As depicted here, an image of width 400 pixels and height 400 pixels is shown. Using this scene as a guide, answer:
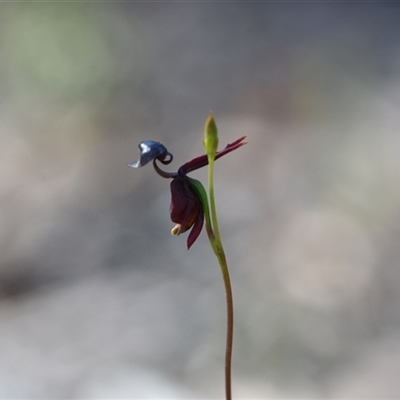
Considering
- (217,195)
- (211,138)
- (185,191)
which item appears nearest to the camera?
(211,138)

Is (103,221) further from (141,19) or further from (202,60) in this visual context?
(141,19)

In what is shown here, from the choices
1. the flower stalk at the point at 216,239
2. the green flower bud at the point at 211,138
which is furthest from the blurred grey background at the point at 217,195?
the green flower bud at the point at 211,138

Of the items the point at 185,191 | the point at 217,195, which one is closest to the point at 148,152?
the point at 185,191

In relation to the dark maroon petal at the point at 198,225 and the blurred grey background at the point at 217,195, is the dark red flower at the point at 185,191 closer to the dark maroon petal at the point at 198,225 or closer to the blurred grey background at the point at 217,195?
the dark maroon petal at the point at 198,225

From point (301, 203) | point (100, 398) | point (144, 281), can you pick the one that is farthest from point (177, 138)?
point (100, 398)

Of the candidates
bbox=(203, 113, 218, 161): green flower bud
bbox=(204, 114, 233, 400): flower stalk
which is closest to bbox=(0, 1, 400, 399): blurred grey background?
bbox=(204, 114, 233, 400): flower stalk

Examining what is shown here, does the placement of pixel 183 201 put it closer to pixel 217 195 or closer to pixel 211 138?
pixel 211 138

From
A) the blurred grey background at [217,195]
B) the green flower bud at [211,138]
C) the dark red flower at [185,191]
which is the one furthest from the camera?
the blurred grey background at [217,195]

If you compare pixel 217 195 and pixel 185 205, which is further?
pixel 217 195
